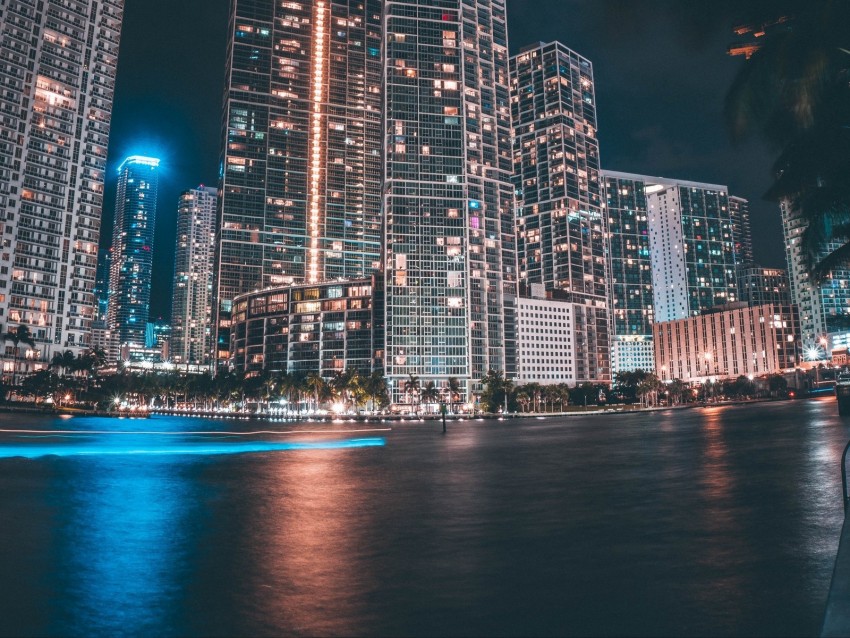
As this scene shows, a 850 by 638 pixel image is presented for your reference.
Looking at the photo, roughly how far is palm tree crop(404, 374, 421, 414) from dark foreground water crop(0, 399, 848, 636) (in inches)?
6094

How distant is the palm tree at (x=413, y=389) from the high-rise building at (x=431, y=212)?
246 centimetres

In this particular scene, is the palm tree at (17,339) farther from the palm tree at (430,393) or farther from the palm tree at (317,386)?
the palm tree at (430,393)

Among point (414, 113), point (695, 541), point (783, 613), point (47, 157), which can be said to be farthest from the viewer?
point (414, 113)

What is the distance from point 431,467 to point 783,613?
22819 mm

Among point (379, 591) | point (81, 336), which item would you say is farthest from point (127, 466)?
point (81, 336)

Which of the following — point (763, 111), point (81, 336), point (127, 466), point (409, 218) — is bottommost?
point (127, 466)

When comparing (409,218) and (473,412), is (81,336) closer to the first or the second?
(409,218)

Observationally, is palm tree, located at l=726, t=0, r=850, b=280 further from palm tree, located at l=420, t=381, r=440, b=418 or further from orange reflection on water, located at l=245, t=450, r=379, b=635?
palm tree, located at l=420, t=381, r=440, b=418

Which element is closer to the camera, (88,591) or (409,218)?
(88,591)

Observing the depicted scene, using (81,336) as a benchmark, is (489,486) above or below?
below

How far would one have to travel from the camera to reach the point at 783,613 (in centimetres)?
738

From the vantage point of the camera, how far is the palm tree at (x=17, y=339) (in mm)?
157375

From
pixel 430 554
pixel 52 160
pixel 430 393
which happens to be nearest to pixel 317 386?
pixel 430 393

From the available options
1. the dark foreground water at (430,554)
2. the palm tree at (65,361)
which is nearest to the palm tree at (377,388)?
the palm tree at (65,361)
